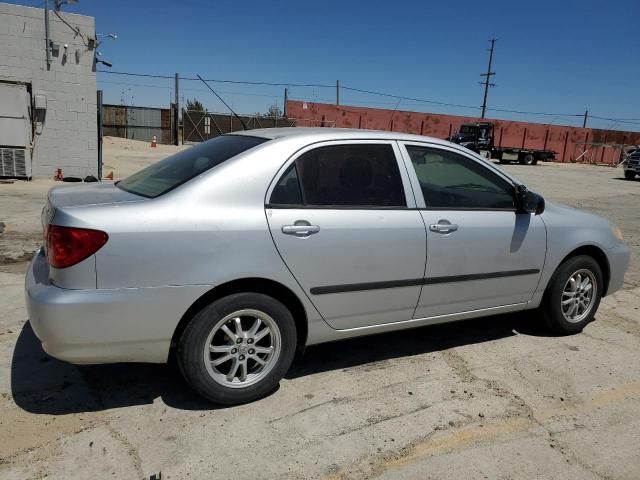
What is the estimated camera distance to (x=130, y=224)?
2766 millimetres

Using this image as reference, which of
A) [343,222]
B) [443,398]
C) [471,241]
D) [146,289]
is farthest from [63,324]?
[471,241]

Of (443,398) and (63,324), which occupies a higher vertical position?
(63,324)

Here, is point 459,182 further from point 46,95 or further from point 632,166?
point 632,166

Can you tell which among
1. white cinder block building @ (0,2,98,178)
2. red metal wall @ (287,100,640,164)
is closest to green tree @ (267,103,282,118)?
red metal wall @ (287,100,640,164)

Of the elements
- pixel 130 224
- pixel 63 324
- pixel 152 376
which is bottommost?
pixel 152 376

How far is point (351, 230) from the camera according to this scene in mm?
3297

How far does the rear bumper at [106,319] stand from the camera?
270 centimetres

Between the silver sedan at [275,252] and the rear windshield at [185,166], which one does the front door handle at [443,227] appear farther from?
the rear windshield at [185,166]

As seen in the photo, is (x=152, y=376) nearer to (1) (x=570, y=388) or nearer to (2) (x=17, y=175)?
(1) (x=570, y=388)

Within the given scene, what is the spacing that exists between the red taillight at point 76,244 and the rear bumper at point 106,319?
16cm

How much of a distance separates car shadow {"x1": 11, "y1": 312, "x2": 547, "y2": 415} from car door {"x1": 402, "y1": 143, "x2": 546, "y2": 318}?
1.82 ft

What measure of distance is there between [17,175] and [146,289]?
424 inches

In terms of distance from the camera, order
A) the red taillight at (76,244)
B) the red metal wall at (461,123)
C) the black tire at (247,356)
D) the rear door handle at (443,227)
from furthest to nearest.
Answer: the red metal wall at (461,123) < the rear door handle at (443,227) < the black tire at (247,356) < the red taillight at (76,244)

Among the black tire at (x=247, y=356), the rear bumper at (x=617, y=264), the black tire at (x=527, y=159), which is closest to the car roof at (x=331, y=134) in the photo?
the black tire at (x=247, y=356)
